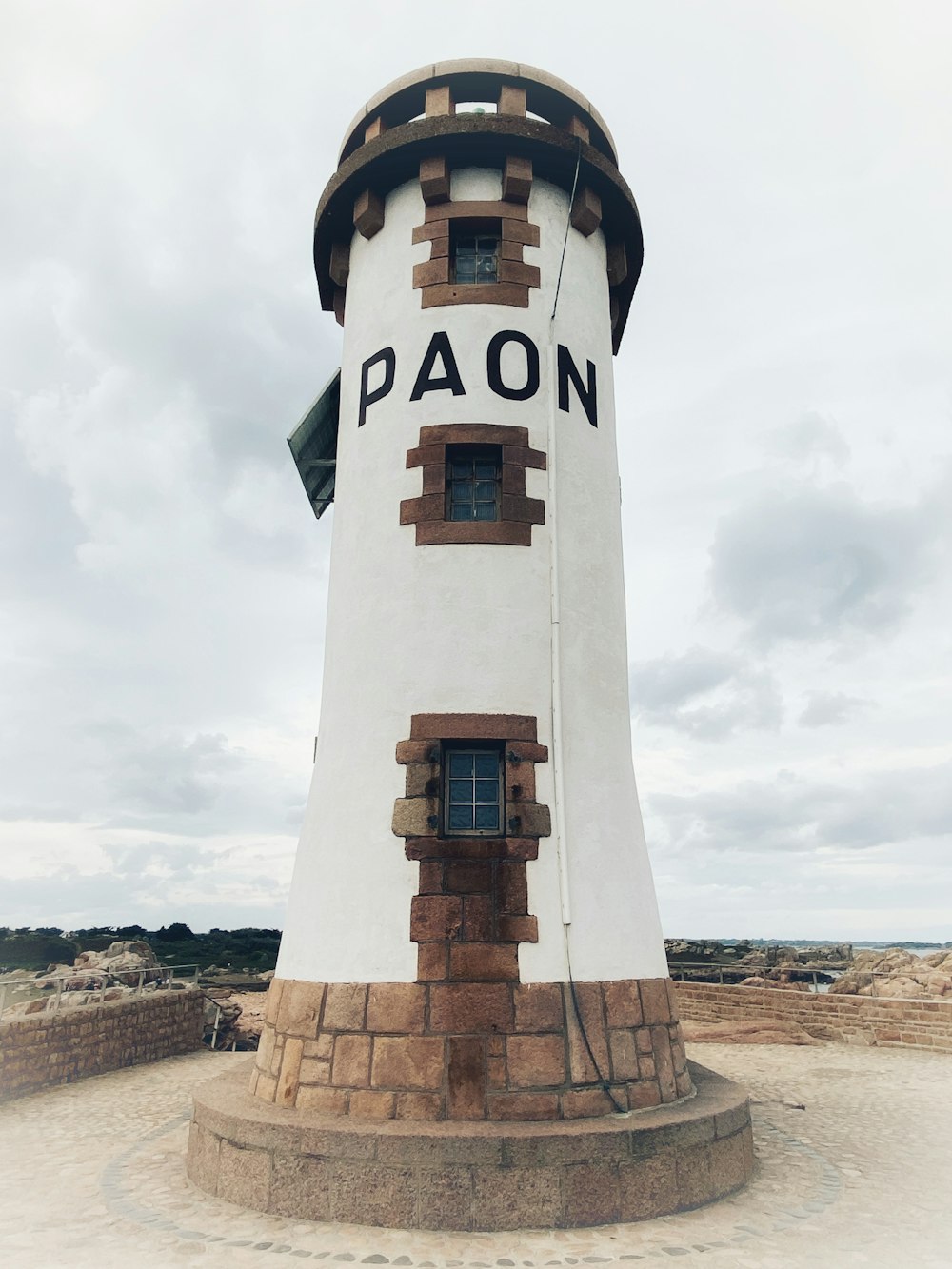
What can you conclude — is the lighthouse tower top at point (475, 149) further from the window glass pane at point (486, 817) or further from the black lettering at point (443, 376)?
the window glass pane at point (486, 817)

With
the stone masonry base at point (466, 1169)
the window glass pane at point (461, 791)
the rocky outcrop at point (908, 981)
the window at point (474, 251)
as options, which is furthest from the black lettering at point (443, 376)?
the rocky outcrop at point (908, 981)

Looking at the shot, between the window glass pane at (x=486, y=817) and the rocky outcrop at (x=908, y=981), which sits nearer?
the window glass pane at (x=486, y=817)

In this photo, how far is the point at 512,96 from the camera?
10617mm

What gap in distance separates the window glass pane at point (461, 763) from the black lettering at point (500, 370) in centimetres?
384

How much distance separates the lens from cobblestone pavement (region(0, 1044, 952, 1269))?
19.9ft

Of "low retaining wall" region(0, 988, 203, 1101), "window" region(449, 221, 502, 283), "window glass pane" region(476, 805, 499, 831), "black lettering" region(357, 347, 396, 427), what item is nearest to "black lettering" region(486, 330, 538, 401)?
"window" region(449, 221, 502, 283)

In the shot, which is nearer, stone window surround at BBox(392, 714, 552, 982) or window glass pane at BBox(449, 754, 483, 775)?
stone window surround at BBox(392, 714, 552, 982)

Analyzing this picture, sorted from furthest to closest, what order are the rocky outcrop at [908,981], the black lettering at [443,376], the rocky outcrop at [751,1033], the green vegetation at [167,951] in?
the green vegetation at [167,951]
the rocky outcrop at [908,981]
the rocky outcrop at [751,1033]
the black lettering at [443,376]

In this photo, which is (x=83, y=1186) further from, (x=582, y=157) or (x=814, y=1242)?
(x=582, y=157)

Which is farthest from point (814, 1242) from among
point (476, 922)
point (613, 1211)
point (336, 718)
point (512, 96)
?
point (512, 96)

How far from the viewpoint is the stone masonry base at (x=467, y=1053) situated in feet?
23.5

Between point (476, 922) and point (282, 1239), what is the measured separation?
2659 millimetres

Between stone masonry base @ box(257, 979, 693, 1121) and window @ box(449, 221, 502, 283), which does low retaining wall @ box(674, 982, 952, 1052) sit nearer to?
stone masonry base @ box(257, 979, 693, 1121)

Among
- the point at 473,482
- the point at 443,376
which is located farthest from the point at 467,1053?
the point at 443,376
